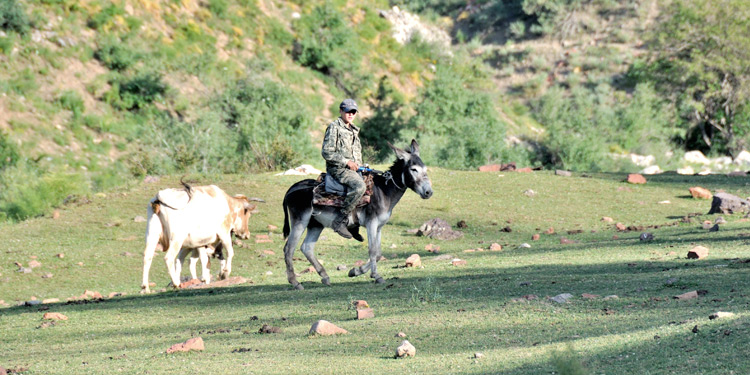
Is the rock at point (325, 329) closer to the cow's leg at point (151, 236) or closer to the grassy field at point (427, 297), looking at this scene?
the grassy field at point (427, 297)

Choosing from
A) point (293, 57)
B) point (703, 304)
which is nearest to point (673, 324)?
point (703, 304)

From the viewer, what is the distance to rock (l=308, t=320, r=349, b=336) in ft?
27.2

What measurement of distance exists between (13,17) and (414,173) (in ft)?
88.3

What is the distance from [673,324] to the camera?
7367mm

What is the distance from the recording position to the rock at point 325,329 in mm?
8281

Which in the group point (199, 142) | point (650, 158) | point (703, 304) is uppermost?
point (703, 304)

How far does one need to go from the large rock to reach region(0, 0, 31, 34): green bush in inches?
1067

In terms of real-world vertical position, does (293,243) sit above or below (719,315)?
below

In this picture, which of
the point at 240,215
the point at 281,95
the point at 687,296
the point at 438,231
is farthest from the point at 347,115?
the point at 281,95

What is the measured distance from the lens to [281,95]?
103 feet

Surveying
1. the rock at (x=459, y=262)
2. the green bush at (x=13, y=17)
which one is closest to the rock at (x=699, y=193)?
the rock at (x=459, y=262)

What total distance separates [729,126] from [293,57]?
A: 2384 centimetres

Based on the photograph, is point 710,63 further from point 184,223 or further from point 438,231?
point 184,223

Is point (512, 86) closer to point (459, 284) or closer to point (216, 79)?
point (216, 79)
